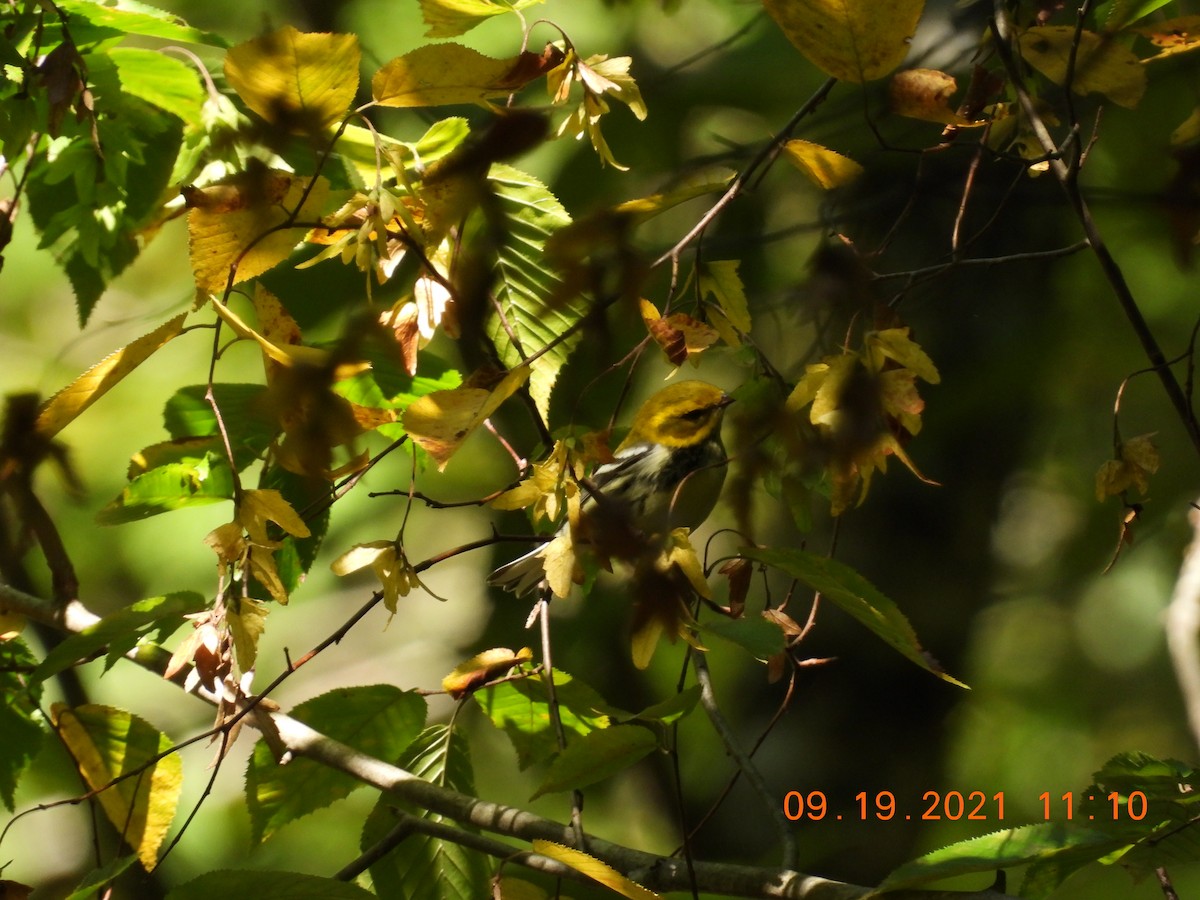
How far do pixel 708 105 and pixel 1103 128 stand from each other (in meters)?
0.73

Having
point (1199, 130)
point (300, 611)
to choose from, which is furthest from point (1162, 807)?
point (300, 611)

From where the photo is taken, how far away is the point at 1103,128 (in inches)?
79.3

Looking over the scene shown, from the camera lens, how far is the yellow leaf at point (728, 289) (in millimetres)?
892

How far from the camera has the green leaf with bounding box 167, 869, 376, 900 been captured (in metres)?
0.70

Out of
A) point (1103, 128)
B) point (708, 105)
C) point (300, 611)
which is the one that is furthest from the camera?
point (300, 611)

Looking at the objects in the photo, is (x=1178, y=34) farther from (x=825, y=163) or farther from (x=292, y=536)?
(x=292, y=536)

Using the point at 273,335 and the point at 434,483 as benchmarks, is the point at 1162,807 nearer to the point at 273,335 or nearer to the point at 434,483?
the point at 273,335

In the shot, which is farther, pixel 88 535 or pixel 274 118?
pixel 88 535

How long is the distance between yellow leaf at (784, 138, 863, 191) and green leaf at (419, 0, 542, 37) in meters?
0.23

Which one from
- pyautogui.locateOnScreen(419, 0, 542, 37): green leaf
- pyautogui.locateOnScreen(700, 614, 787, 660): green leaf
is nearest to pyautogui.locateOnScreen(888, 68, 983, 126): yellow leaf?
pyautogui.locateOnScreen(419, 0, 542, 37): green leaf

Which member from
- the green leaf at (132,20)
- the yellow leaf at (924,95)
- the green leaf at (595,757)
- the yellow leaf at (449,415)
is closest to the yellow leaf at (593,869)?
the green leaf at (595,757)

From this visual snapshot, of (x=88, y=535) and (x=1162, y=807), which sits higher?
(x=1162, y=807)

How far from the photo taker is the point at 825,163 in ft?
2.72

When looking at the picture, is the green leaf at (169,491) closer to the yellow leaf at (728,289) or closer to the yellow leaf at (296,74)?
the yellow leaf at (296,74)
